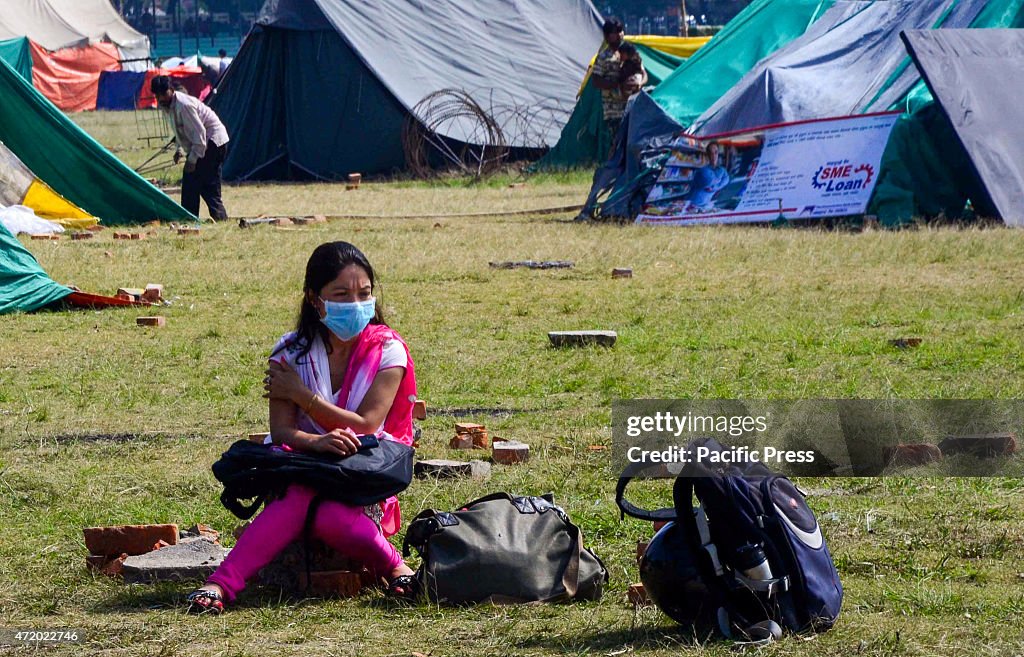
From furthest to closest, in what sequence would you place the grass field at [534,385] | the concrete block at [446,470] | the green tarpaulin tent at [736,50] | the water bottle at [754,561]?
the green tarpaulin tent at [736,50] < the concrete block at [446,470] < the grass field at [534,385] < the water bottle at [754,561]

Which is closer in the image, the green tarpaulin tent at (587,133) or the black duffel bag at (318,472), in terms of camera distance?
the black duffel bag at (318,472)

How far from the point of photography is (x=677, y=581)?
3.86 metres

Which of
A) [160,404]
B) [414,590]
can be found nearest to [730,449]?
[414,590]

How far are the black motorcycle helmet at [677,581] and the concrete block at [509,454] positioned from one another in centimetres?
203

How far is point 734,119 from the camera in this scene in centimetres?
1534

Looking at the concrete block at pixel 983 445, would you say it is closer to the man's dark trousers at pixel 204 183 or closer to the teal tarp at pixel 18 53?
the man's dark trousers at pixel 204 183

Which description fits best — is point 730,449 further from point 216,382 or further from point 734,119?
point 734,119

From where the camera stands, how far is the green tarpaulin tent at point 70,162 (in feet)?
49.6

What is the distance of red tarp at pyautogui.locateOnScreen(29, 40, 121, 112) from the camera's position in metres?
44.0

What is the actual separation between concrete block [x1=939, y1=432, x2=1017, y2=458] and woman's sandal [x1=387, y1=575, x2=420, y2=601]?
2.29 metres

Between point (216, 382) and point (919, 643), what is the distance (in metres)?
4.69

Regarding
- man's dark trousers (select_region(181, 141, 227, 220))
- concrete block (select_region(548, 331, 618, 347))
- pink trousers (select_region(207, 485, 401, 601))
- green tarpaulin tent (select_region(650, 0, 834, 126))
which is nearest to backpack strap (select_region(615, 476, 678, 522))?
pink trousers (select_region(207, 485, 401, 601))

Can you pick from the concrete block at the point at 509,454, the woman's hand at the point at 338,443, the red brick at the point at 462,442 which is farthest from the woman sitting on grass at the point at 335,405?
the red brick at the point at 462,442

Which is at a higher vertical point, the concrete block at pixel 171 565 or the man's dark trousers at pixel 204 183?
the man's dark trousers at pixel 204 183
